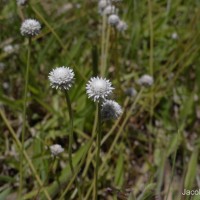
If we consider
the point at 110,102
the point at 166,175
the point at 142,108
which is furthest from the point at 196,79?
the point at 110,102

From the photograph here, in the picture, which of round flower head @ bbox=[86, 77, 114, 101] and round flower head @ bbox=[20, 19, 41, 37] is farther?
round flower head @ bbox=[20, 19, 41, 37]

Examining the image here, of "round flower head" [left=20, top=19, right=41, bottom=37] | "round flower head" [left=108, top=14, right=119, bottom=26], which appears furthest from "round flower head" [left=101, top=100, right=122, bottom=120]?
"round flower head" [left=108, top=14, right=119, bottom=26]

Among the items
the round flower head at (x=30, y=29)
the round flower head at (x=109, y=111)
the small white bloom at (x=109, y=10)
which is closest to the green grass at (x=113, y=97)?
the small white bloom at (x=109, y=10)

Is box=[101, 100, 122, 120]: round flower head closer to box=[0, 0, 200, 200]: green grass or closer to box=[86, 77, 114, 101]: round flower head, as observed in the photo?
box=[86, 77, 114, 101]: round flower head

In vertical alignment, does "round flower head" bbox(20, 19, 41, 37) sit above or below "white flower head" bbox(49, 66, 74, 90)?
above

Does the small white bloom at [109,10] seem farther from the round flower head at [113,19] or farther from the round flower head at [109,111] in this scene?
the round flower head at [109,111]

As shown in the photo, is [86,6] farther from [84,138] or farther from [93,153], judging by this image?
[93,153]

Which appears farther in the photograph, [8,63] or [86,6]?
[86,6]

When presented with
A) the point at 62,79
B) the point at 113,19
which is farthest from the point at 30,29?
the point at 113,19
